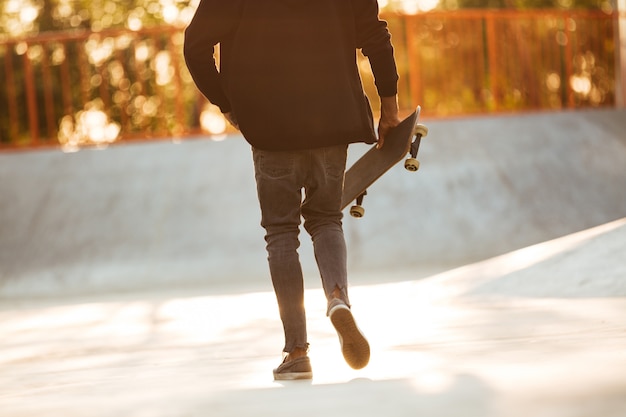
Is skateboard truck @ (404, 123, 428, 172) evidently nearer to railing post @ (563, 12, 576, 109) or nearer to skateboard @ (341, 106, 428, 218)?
skateboard @ (341, 106, 428, 218)

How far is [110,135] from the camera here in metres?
12.6

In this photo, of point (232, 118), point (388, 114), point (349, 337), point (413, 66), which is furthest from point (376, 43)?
point (413, 66)

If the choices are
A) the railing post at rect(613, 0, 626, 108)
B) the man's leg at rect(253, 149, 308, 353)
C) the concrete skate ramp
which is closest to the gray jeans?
the man's leg at rect(253, 149, 308, 353)

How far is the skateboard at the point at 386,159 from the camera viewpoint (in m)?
3.91

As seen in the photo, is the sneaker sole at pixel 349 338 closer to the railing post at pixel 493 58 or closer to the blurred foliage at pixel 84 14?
the railing post at pixel 493 58

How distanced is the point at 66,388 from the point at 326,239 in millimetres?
998

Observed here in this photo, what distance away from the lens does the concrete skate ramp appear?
390 inches

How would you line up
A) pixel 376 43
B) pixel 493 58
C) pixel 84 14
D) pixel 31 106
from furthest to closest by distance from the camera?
pixel 84 14
pixel 493 58
pixel 31 106
pixel 376 43

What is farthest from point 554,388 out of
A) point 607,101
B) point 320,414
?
point 607,101

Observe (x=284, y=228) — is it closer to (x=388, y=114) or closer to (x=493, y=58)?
(x=388, y=114)

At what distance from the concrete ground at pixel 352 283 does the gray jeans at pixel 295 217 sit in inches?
10.9

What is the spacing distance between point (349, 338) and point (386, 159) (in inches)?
31.0

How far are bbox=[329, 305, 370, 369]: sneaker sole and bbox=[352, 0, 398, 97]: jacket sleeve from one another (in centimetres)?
82

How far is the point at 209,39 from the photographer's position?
368cm
